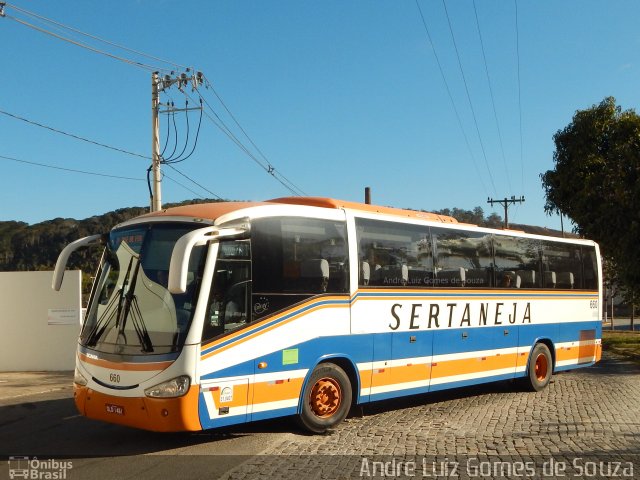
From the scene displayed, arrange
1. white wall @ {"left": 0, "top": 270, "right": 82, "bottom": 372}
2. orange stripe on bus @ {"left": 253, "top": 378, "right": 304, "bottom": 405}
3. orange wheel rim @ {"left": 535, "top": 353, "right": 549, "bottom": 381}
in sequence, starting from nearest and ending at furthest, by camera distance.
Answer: orange stripe on bus @ {"left": 253, "top": 378, "right": 304, "bottom": 405}
orange wheel rim @ {"left": 535, "top": 353, "right": 549, "bottom": 381}
white wall @ {"left": 0, "top": 270, "right": 82, "bottom": 372}

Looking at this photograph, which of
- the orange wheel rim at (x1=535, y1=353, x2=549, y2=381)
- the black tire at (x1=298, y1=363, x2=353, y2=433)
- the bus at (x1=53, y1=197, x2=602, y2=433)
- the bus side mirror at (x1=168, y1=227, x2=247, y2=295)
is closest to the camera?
the bus side mirror at (x1=168, y1=227, x2=247, y2=295)

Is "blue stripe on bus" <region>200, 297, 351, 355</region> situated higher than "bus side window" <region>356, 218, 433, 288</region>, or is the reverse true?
"bus side window" <region>356, 218, 433, 288</region>

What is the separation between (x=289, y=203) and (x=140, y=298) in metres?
3.05

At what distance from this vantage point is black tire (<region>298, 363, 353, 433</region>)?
9008mm

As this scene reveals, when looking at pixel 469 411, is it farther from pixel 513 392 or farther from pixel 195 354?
pixel 195 354

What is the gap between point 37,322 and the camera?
59.0 feet

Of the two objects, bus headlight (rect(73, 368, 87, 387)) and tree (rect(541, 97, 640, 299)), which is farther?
tree (rect(541, 97, 640, 299))

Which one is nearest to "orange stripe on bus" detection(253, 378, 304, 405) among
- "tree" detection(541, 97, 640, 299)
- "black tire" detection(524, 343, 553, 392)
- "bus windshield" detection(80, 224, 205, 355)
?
"bus windshield" detection(80, 224, 205, 355)

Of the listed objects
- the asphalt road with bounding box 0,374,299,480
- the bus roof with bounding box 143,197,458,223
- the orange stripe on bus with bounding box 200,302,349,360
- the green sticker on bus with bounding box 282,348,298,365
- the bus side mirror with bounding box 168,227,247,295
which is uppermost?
the bus roof with bounding box 143,197,458,223

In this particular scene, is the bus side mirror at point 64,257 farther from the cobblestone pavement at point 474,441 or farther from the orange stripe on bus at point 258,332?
the cobblestone pavement at point 474,441

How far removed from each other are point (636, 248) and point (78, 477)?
1838 cm

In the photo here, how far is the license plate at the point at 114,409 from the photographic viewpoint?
785 cm

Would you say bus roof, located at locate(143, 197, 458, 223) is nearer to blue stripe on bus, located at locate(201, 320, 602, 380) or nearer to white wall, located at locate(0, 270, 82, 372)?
blue stripe on bus, located at locate(201, 320, 602, 380)

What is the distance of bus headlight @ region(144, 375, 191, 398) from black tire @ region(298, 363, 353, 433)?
192cm
